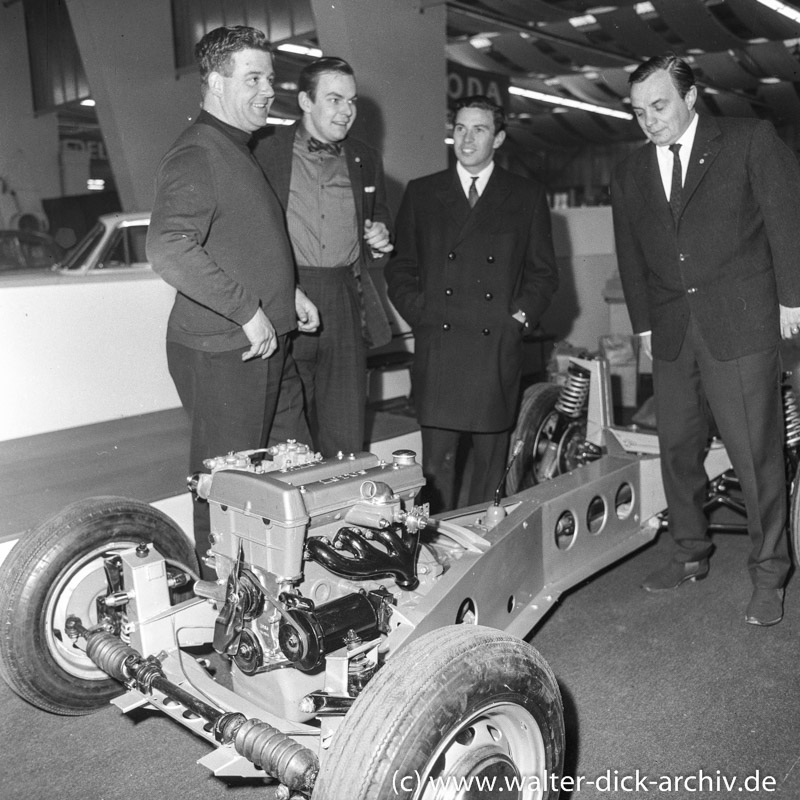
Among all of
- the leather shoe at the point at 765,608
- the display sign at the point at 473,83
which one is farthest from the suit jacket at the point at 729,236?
the display sign at the point at 473,83

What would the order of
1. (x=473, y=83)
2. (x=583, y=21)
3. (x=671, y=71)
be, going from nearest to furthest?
(x=671, y=71) → (x=473, y=83) → (x=583, y=21)

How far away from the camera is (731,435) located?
2.97 m

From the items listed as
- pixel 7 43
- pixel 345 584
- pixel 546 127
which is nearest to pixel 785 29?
pixel 7 43

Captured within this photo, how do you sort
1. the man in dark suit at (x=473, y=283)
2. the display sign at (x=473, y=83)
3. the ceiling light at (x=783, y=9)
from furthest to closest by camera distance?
the display sign at (x=473, y=83) < the ceiling light at (x=783, y=9) < the man in dark suit at (x=473, y=283)

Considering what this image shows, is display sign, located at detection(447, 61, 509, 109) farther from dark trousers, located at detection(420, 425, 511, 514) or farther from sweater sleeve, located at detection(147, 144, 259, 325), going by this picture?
sweater sleeve, located at detection(147, 144, 259, 325)

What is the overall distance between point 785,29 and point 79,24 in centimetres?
549

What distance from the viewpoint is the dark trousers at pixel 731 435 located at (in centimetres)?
293

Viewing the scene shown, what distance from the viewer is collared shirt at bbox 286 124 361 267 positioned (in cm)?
303

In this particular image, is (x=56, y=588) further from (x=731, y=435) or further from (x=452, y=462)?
(x=731, y=435)

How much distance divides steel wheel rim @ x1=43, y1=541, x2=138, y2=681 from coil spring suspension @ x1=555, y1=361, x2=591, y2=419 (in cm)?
216

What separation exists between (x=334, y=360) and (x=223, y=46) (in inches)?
44.2

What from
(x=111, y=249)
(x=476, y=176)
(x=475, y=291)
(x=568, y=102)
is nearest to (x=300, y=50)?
(x=111, y=249)

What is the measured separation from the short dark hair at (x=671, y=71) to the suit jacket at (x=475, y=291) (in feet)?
2.27

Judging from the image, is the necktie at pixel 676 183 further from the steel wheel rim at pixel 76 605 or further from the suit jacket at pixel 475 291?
the steel wheel rim at pixel 76 605
